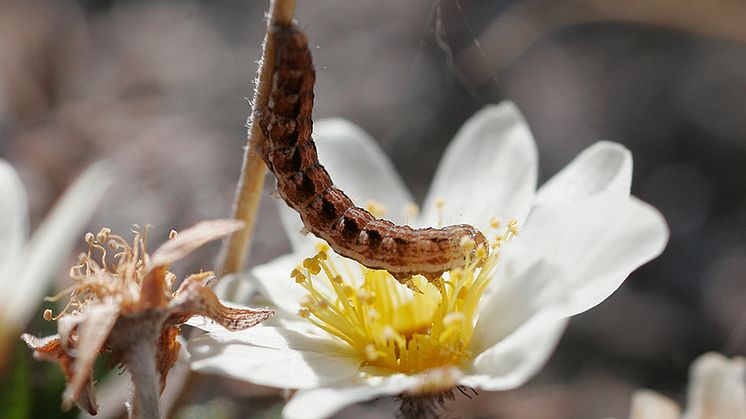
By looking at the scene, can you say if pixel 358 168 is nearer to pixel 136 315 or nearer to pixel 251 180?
pixel 251 180

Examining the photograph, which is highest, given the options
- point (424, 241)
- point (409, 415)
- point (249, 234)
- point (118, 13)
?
point (118, 13)

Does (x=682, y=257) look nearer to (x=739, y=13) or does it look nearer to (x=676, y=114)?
(x=676, y=114)

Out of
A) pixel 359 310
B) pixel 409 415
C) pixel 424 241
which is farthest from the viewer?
pixel 359 310

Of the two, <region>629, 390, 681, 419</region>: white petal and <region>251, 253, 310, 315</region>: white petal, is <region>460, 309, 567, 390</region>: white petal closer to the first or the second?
<region>629, 390, 681, 419</region>: white petal

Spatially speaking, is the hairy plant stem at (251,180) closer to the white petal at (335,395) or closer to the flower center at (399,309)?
the flower center at (399,309)

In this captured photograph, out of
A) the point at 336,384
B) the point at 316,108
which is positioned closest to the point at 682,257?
the point at 316,108

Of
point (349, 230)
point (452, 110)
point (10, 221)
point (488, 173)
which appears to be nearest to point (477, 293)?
point (349, 230)
